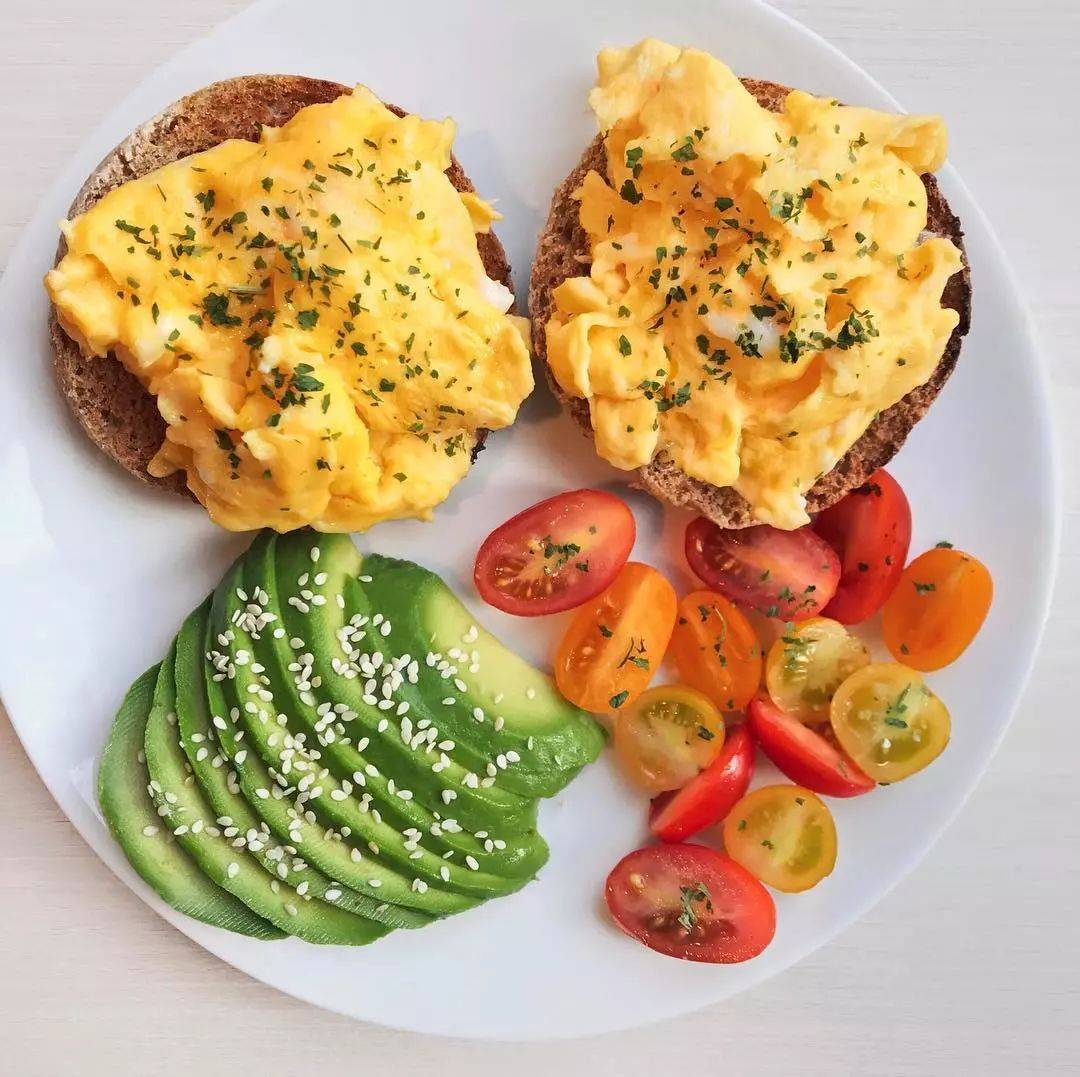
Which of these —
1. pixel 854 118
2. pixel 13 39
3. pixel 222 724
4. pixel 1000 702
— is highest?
pixel 854 118

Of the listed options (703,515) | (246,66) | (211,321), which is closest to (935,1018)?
(703,515)

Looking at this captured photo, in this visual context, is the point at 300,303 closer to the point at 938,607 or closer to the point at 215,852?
the point at 215,852

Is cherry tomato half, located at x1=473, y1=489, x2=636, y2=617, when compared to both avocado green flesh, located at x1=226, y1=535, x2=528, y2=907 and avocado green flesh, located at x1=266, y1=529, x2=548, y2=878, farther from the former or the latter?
avocado green flesh, located at x1=226, y1=535, x2=528, y2=907

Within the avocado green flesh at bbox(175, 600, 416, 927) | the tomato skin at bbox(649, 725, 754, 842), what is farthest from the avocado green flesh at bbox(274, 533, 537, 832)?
the tomato skin at bbox(649, 725, 754, 842)

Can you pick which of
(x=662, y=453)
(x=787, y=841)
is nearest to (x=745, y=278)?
(x=662, y=453)

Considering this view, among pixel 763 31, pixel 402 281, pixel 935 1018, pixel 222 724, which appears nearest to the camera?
pixel 402 281

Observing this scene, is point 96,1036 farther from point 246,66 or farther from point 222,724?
point 246,66
